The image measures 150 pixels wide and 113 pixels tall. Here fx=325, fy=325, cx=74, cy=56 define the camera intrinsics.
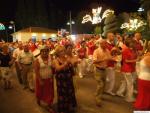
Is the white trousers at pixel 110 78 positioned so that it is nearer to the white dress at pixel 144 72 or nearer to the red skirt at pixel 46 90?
the red skirt at pixel 46 90

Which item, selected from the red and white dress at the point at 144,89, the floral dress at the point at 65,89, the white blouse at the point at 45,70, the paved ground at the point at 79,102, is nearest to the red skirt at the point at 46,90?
the white blouse at the point at 45,70

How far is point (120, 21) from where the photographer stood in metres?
61.7

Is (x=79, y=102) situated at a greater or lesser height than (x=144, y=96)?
lesser

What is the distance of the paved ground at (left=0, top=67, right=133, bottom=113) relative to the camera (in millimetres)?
9186

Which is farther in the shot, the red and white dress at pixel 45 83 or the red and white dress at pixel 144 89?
the red and white dress at pixel 45 83

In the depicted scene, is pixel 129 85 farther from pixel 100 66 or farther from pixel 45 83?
pixel 45 83

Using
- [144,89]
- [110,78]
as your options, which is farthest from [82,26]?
[144,89]

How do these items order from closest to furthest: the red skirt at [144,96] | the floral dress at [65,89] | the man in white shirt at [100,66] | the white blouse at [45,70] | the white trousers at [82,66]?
the red skirt at [144,96] < the floral dress at [65,89] < the white blouse at [45,70] < the man in white shirt at [100,66] < the white trousers at [82,66]

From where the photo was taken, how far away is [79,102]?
10141 millimetres

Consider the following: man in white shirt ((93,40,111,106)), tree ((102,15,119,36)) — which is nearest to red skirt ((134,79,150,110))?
man in white shirt ((93,40,111,106))

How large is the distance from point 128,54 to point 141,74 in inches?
110

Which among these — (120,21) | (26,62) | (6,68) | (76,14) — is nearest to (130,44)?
(26,62)

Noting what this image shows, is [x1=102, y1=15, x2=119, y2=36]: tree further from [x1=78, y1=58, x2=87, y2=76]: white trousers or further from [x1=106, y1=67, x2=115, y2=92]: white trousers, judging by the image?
[x1=106, y1=67, x2=115, y2=92]: white trousers

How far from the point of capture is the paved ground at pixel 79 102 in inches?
362
